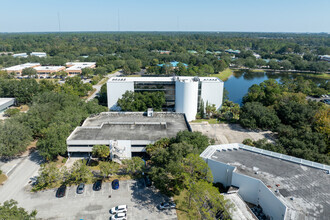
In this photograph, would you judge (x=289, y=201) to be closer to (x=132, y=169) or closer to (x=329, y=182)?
(x=329, y=182)

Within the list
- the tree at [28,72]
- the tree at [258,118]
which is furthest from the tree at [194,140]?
the tree at [28,72]

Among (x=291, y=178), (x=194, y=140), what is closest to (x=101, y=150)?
(x=194, y=140)

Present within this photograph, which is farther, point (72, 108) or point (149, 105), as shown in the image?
point (149, 105)

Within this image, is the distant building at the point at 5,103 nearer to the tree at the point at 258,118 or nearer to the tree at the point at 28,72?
the tree at the point at 28,72

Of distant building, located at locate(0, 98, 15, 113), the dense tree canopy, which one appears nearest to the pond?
the dense tree canopy

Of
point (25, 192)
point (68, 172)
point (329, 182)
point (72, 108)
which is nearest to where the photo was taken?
point (329, 182)

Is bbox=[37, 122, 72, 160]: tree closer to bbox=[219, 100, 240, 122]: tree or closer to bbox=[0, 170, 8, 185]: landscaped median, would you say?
bbox=[0, 170, 8, 185]: landscaped median

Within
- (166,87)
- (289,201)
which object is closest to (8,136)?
(166,87)
